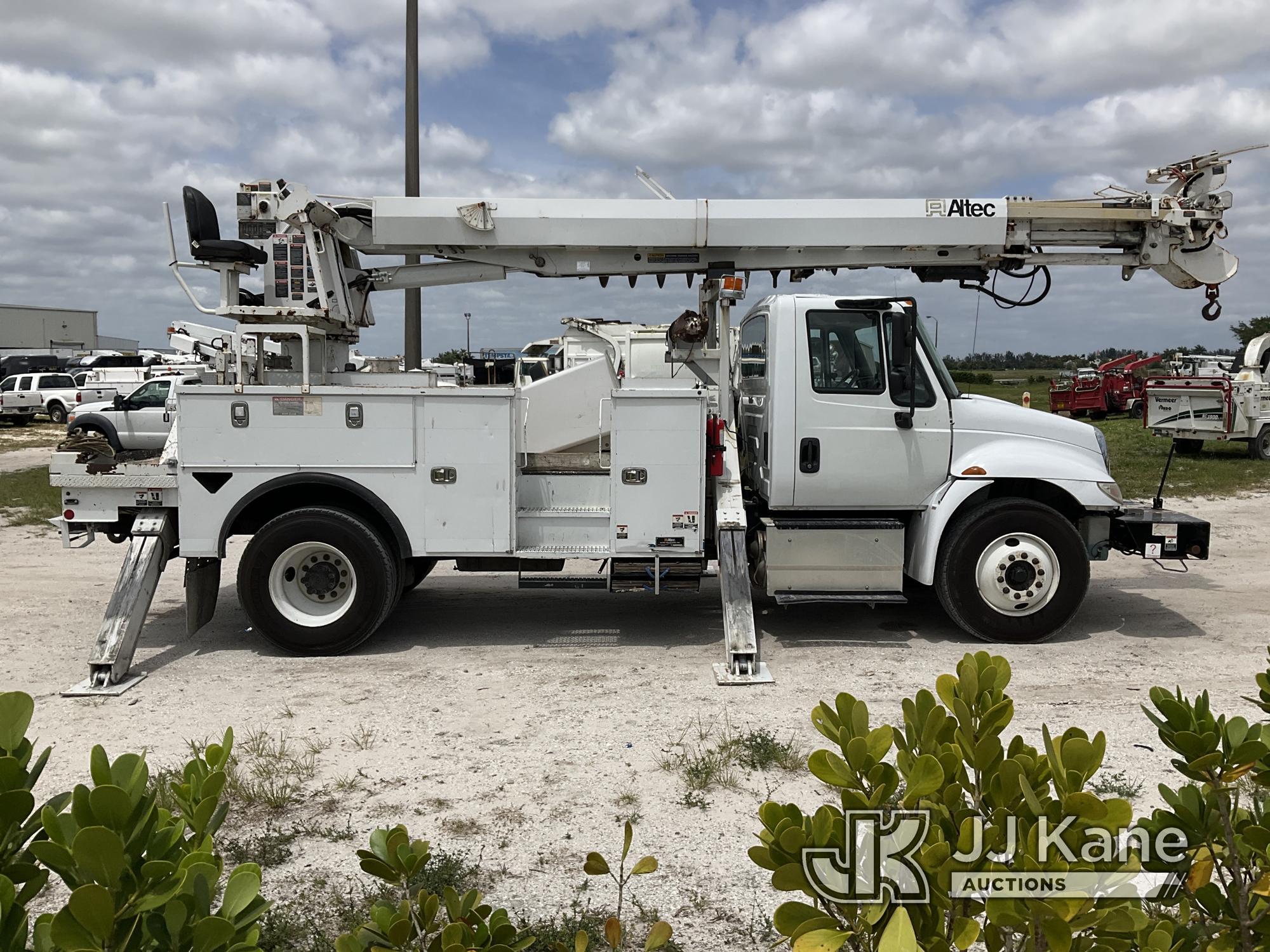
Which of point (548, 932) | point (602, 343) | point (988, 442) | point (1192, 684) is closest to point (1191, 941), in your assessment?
point (548, 932)

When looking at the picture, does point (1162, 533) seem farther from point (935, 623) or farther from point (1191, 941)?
point (1191, 941)

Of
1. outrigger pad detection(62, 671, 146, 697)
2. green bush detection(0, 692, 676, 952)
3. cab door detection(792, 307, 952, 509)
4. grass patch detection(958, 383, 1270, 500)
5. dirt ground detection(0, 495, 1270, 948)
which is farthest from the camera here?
grass patch detection(958, 383, 1270, 500)

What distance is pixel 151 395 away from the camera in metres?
23.4

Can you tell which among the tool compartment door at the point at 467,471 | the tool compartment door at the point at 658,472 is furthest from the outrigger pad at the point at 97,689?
the tool compartment door at the point at 658,472

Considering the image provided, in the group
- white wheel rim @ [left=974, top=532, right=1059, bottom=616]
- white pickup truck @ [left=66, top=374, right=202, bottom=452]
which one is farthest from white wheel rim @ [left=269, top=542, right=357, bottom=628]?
white pickup truck @ [left=66, top=374, right=202, bottom=452]

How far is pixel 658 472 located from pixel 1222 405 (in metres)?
17.6

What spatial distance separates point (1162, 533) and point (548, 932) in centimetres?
603

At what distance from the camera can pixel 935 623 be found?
8.17 m

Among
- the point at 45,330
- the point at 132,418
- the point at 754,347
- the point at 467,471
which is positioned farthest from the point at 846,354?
the point at 45,330

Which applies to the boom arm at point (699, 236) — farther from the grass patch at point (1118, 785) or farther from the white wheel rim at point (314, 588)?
the grass patch at point (1118, 785)

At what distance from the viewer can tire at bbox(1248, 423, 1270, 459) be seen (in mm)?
20125

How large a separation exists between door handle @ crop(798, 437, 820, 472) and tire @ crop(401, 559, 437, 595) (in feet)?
9.51

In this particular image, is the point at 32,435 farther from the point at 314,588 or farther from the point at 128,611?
the point at 314,588

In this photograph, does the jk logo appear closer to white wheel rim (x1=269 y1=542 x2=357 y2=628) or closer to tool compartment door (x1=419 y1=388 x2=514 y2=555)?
tool compartment door (x1=419 y1=388 x2=514 y2=555)
